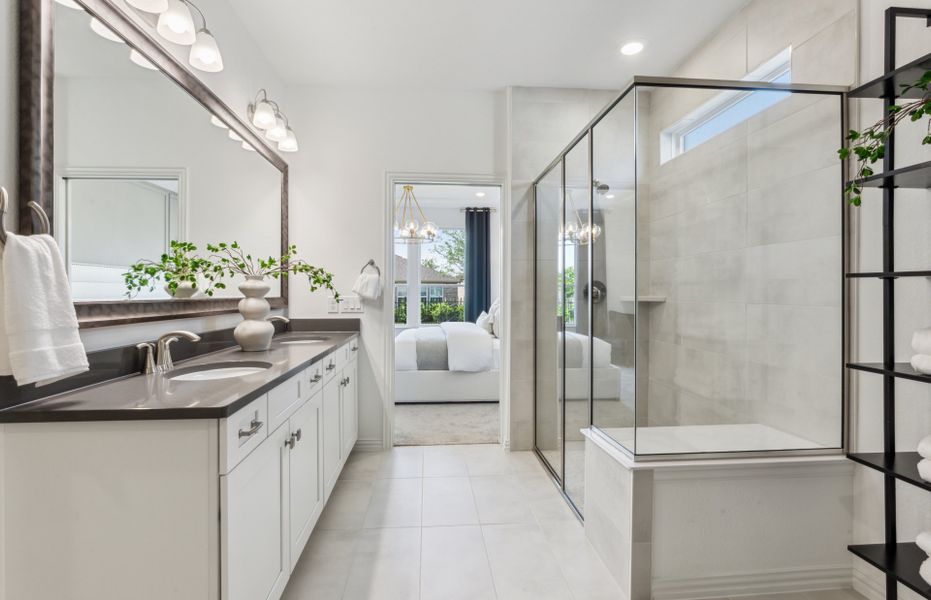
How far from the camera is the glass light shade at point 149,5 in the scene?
1582 millimetres

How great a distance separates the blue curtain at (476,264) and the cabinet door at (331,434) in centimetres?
485

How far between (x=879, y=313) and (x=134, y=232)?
9.05 ft

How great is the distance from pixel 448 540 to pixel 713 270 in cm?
180

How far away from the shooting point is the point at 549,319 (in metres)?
3.07

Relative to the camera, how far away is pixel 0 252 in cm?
105

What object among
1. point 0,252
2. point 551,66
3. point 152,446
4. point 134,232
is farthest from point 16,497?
point 551,66

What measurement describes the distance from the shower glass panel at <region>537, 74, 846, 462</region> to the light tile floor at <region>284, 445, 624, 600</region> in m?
0.58

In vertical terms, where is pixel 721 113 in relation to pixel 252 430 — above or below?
above

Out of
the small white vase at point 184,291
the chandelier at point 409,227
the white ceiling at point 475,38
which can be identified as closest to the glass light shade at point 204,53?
the white ceiling at point 475,38

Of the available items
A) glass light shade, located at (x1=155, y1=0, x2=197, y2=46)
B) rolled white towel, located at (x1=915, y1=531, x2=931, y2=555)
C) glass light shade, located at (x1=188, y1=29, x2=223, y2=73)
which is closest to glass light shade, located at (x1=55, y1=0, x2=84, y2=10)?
glass light shade, located at (x1=155, y1=0, x2=197, y2=46)

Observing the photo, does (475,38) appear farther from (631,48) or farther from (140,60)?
(140,60)

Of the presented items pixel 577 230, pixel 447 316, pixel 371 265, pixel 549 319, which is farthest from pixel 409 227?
pixel 577 230

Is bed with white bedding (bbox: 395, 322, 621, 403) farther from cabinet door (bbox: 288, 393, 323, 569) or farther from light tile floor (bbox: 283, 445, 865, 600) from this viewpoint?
cabinet door (bbox: 288, 393, 323, 569)

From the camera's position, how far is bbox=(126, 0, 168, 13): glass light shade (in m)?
1.58
